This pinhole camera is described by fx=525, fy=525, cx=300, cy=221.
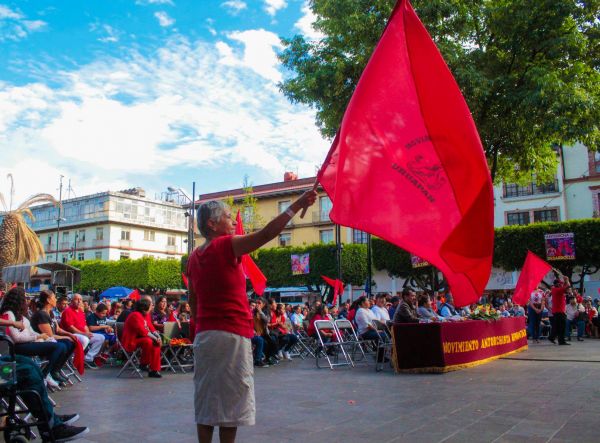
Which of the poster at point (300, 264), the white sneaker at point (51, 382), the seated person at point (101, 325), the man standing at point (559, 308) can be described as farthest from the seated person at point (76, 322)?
the poster at point (300, 264)

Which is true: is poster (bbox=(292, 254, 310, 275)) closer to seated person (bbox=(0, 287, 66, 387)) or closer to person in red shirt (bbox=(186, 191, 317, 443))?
seated person (bbox=(0, 287, 66, 387))

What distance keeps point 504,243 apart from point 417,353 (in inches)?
1018

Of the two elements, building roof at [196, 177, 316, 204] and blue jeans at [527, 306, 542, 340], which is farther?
building roof at [196, 177, 316, 204]

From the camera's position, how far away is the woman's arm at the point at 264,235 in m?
2.94

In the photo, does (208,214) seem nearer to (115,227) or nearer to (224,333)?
(224,333)

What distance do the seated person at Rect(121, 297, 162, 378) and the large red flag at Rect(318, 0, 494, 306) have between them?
6.77 metres

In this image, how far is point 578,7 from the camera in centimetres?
1495

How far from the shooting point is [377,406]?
620cm

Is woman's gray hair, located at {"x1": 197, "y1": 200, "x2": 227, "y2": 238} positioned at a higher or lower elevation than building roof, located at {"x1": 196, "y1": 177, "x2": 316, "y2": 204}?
lower

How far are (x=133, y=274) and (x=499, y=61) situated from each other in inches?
1738

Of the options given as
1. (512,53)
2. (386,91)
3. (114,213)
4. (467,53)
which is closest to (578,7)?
(512,53)

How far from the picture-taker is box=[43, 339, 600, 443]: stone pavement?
4.80 metres

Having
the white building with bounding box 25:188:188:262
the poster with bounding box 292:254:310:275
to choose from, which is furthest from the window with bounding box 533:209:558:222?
the white building with bounding box 25:188:188:262

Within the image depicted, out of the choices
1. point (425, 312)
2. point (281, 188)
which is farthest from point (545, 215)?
point (425, 312)
